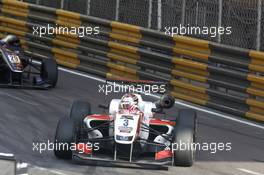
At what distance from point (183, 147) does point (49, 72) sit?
225 inches

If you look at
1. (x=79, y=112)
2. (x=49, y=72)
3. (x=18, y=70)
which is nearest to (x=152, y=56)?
(x=49, y=72)

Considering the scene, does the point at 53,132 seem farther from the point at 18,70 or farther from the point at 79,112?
the point at 18,70

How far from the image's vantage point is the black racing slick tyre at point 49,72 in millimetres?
12633

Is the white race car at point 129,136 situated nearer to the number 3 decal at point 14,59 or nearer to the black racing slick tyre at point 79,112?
the black racing slick tyre at point 79,112

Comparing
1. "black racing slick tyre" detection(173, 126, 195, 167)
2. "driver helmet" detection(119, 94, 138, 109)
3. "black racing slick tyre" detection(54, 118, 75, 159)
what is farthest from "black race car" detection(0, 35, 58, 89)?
"black racing slick tyre" detection(173, 126, 195, 167)

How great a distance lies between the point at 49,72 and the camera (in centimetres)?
1260

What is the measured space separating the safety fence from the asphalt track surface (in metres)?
0.58

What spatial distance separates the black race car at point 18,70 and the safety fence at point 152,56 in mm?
1644

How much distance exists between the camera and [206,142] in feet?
30.5

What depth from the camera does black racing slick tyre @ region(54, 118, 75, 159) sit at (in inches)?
292

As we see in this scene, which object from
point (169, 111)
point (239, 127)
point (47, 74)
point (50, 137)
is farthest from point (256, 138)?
point (47, 74)

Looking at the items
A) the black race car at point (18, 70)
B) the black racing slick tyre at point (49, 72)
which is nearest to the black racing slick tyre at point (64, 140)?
the black race car at point (18, 70)

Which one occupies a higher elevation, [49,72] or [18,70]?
[18,70]

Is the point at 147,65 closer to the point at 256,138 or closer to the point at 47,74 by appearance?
the point at 47,74
